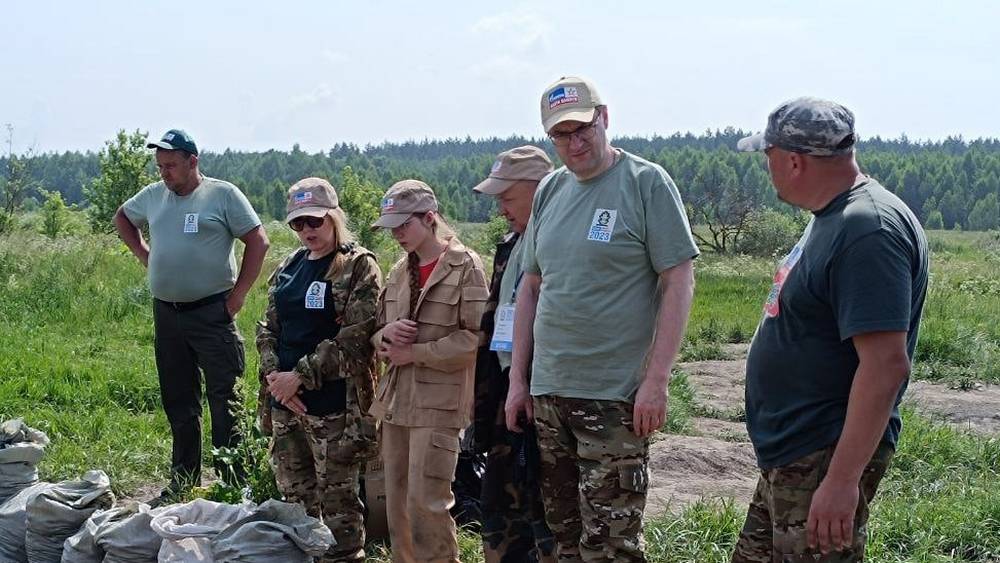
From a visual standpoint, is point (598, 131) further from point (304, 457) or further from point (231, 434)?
point (231, 434)

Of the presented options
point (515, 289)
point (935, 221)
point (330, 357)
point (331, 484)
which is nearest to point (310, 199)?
point (330, 357)

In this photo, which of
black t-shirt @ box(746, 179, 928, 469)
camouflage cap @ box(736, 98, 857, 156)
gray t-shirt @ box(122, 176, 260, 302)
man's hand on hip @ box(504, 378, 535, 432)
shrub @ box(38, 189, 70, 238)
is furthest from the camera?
shrub @ box(38, 189, 70, 238)

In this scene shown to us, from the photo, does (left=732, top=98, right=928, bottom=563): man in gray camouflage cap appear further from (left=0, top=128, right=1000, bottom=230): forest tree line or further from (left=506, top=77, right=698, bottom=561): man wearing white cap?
(left=0, top=128, right=1000, bottom=230): forest tree line

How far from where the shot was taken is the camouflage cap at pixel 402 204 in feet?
12.8

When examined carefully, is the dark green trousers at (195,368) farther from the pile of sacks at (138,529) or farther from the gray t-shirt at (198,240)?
the pile of sacks at (138,529)

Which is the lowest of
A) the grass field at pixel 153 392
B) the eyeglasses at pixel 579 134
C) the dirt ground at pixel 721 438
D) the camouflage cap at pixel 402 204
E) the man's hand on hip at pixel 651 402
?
the dirt ground at pixel 721 438

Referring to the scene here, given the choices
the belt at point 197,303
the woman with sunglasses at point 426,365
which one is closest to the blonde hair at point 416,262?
the woman with sunglasses at point 426,365

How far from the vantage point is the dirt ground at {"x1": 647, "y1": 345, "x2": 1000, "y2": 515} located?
5703mm

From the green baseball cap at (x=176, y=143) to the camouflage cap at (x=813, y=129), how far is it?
3.70m

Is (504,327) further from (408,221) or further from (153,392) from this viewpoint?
(153,392)

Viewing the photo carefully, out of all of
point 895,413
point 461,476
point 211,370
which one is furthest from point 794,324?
point 211,370

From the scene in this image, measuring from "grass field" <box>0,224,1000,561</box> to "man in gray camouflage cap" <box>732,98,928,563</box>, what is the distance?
1760mm

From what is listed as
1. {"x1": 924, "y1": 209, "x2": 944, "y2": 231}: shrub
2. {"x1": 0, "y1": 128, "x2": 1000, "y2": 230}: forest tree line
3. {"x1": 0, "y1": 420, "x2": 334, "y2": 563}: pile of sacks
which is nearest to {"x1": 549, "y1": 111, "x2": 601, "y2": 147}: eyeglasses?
{"x1": 0, "y1": 420, "x2": 334, "y2": 563}: pile of sacks

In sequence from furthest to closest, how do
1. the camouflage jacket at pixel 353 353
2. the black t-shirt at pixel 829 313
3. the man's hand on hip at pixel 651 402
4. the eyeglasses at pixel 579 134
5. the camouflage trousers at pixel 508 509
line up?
1. the camouflage jacket at pixel 353 353
2. the camouflage trousers at pixel 508 509
3. the eyeglasses at pixel 579 134
4. the man's hand on hip at pixel 651 402
5. the black t-shirt at pixel 829 313
